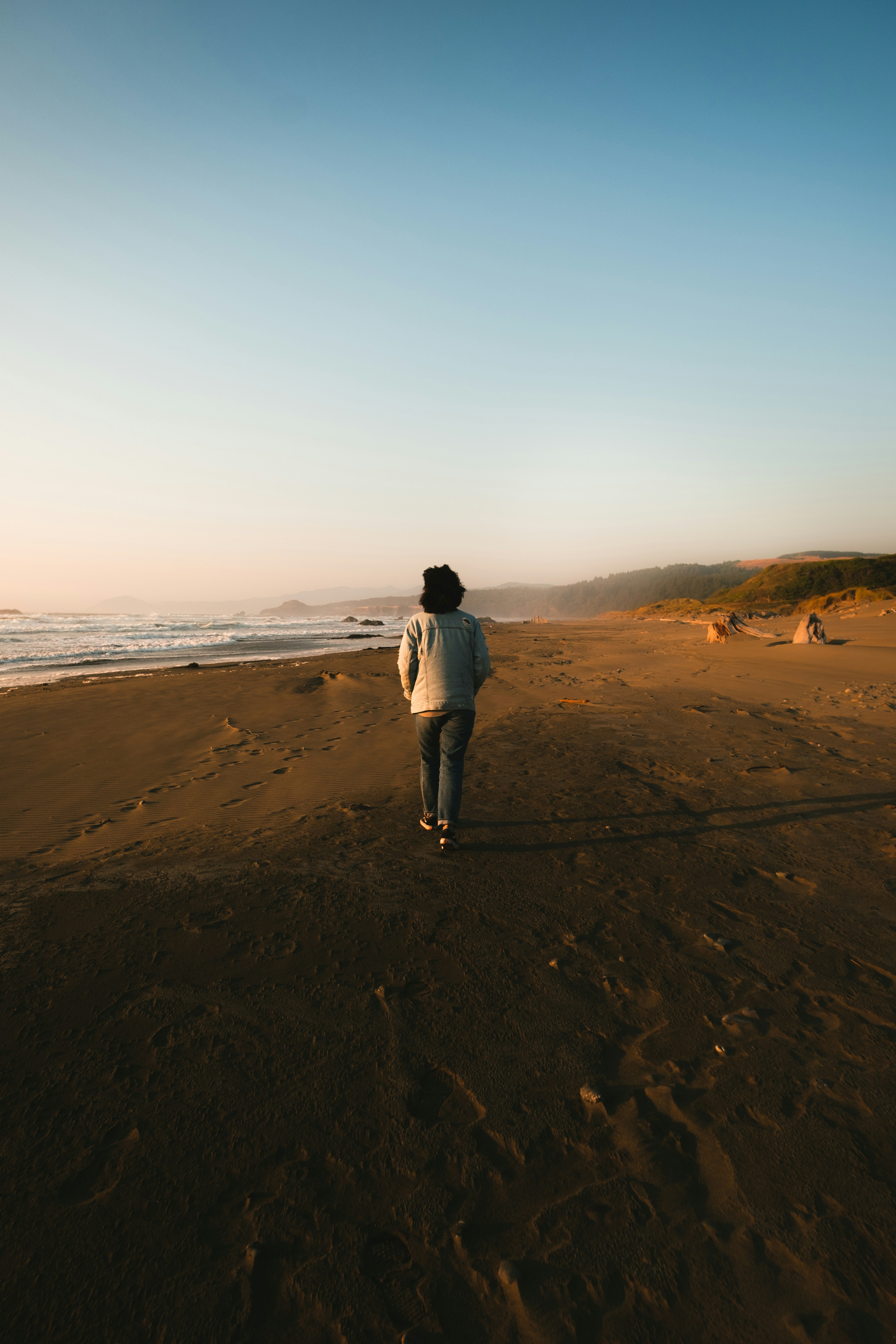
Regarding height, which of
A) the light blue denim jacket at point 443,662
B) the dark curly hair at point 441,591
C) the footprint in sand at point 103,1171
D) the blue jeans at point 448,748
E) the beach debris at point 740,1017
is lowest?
the beach debris at point 740,1017

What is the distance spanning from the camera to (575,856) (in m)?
4.32

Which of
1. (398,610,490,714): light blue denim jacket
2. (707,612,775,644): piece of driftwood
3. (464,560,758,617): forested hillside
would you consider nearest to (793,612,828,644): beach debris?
(707,612,775,644): piece of driftwood

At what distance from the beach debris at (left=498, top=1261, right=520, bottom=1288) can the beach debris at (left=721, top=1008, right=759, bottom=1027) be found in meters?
1.43

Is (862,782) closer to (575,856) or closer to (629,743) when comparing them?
(629,743)

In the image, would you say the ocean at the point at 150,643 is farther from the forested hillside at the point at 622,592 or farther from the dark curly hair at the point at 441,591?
the forested hillside at the point at 622,592

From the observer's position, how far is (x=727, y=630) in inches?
731

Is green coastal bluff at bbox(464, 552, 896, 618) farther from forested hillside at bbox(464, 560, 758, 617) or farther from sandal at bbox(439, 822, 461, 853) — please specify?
sandal at bbox(439, 822, 461, 853)

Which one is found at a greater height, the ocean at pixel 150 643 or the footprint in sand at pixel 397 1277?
the ocean at pixel 150 643

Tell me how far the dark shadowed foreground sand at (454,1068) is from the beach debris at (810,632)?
1164 cm

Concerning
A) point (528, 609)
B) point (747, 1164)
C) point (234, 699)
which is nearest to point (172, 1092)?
point (747, 1164)

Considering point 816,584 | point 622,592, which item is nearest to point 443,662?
point 816,584

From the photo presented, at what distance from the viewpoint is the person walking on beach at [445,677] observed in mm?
4453

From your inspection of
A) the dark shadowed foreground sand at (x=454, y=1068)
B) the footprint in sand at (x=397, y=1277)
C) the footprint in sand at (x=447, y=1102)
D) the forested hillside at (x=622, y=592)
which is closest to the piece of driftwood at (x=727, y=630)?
the dark shadowed foreground sand at (x=454, y=1068)

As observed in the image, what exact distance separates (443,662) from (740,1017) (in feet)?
9.30
